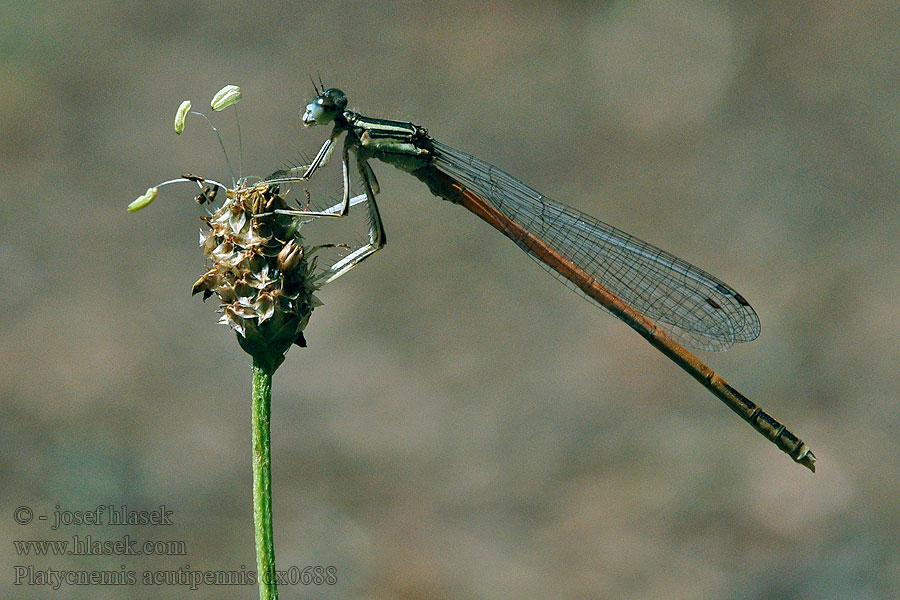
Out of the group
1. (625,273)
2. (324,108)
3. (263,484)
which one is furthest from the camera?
(625,273)

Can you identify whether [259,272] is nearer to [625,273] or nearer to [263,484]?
[263,484]

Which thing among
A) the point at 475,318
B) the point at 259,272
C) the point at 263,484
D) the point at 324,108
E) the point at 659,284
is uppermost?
the point at 475,318

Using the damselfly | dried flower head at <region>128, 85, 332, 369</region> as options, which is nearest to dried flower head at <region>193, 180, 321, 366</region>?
dried flower head at <region>128, 85, 332, 369</region>

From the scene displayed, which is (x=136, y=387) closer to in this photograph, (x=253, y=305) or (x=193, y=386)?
(x=193, y=386)

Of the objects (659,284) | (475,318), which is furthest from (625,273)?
(475,318)

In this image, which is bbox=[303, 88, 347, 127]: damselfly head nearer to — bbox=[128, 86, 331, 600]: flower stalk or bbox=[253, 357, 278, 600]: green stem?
bbox=[128, 86, 331, 600]: flower stalk

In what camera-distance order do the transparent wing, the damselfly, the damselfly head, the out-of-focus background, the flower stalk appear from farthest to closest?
the out-of-focus background < the transparent wing < the damselfly < the damselfly head < the flower stalk

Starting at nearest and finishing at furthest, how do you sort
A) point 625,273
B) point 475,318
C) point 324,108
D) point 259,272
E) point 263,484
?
1. point 263,484
2. point 259,272
3. point 324,108
4. point 625,273
5. point 475,318

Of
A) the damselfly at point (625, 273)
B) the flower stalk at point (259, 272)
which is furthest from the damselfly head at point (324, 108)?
the flower stalk at point (259, 272)
